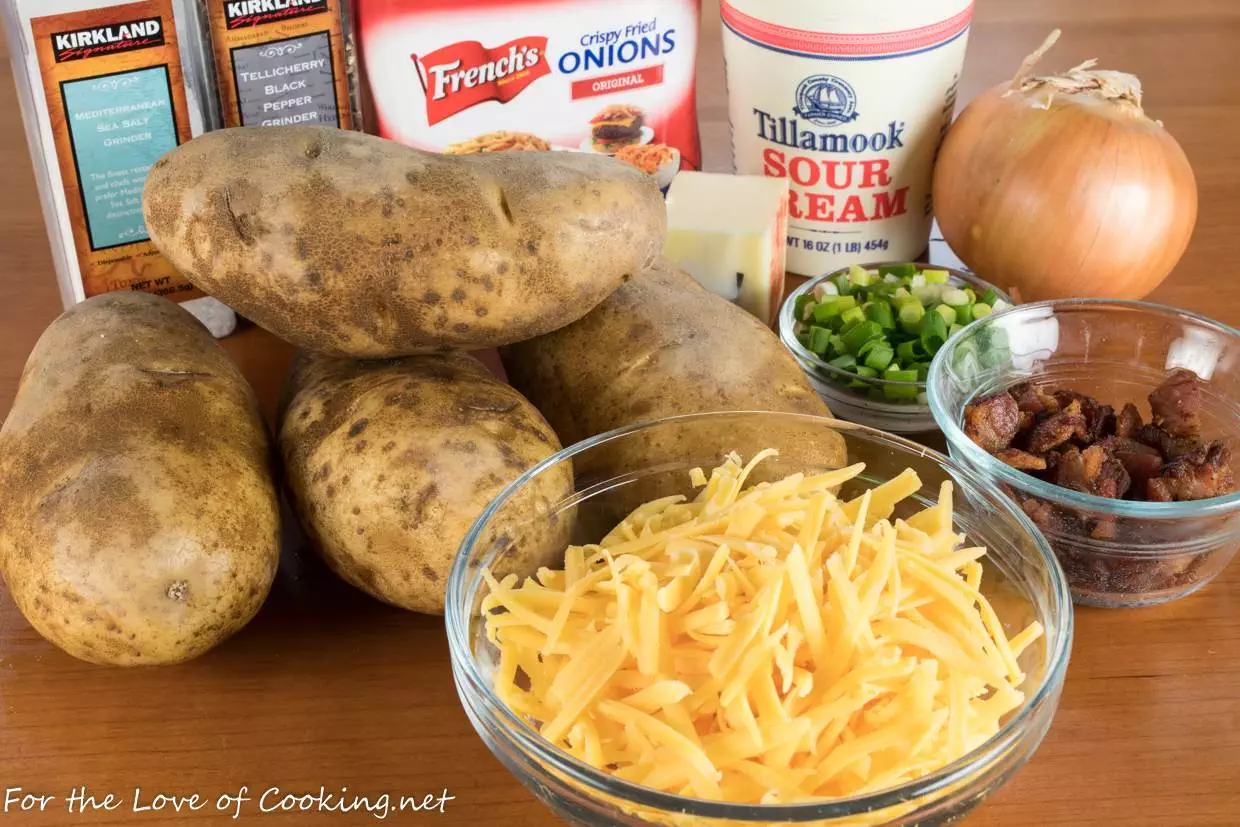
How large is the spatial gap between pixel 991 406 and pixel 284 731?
502 mm

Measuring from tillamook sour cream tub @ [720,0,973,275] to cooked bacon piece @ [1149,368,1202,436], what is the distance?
0.40m

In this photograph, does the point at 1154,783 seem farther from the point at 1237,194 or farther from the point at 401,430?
the point at 1237,194

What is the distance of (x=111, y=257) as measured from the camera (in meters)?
1.09

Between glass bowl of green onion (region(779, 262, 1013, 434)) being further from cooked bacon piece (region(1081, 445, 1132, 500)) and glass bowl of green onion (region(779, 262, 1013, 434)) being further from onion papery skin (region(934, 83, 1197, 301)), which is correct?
cooked bacon piece (region(1081, 445, 1132, 500))

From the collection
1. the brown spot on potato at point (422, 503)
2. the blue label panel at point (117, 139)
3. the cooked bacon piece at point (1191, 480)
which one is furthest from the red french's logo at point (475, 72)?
the cooked bacon piece at point (1191, 480)

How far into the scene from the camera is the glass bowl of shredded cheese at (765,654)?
1.87 ft

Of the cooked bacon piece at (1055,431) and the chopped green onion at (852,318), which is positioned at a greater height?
the cooked bacon piece at (1055,431)

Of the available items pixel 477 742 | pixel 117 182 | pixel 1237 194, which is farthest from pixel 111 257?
pixel 1237 194

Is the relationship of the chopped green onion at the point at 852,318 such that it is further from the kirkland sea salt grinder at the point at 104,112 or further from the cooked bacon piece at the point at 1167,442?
the kirkland sea salt grinder at the point at 104,112

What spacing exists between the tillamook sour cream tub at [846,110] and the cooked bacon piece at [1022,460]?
17.3 inches

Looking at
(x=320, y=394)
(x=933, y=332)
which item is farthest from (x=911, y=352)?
(x=320, y=394)

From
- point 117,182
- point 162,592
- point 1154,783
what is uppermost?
point 117,182

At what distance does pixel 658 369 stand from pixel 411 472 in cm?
20

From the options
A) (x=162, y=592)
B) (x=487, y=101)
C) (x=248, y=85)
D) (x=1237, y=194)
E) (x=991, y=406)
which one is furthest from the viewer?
(x=1237, y=194)
